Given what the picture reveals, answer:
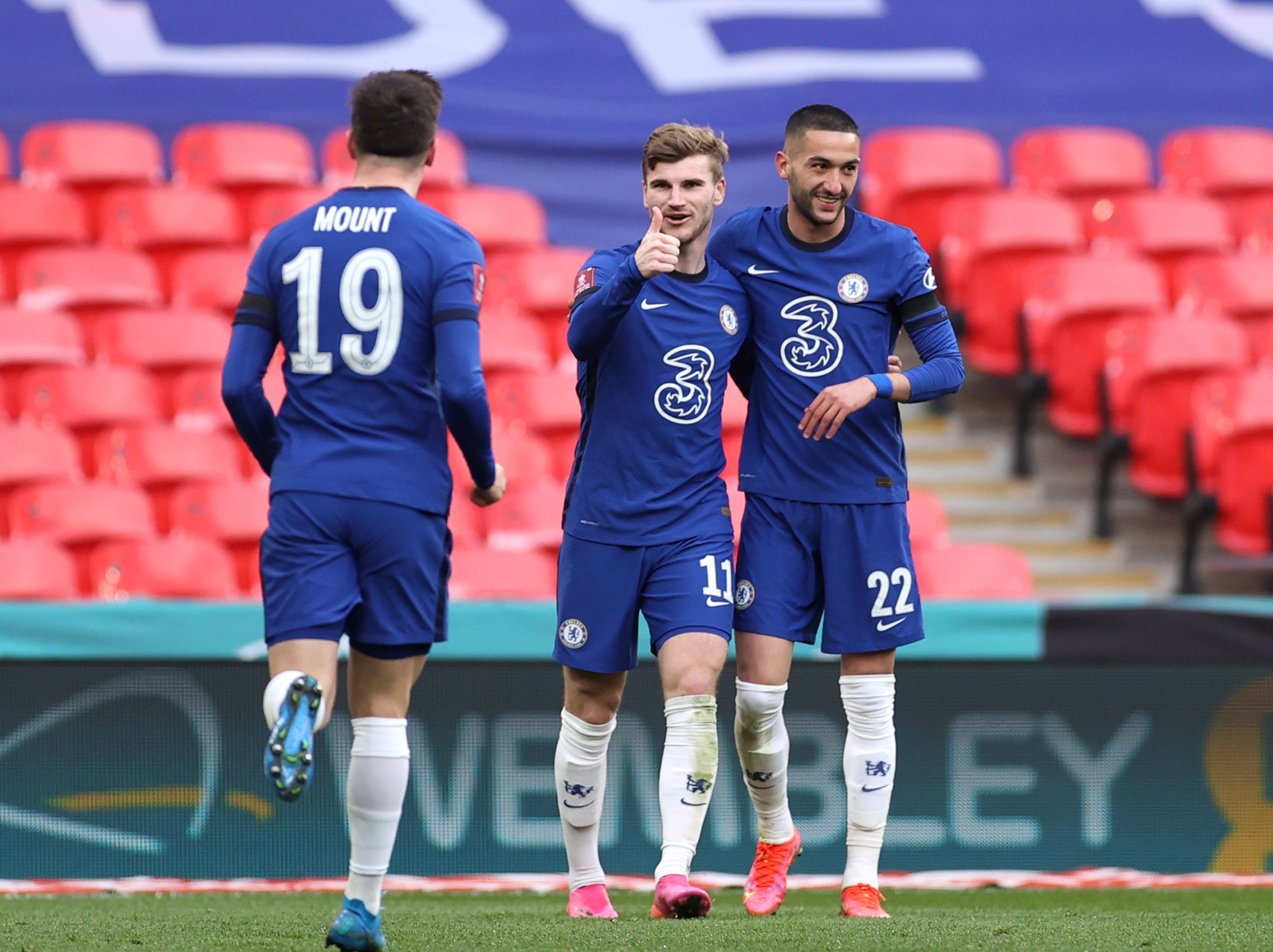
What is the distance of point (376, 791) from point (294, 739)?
0.99ft

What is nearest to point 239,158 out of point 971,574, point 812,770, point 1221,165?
point 971,574

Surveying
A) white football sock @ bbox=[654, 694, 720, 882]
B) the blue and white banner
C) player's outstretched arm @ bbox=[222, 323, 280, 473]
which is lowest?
white football sock @ bbox=[654, 694, 720, 882]

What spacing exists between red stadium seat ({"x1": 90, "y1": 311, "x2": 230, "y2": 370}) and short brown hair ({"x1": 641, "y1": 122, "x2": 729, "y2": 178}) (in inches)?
A: 183

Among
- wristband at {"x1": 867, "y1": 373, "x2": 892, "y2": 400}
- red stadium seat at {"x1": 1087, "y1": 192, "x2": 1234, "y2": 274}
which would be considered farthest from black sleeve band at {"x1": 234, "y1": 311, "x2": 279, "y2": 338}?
red stadium seat at {"x1": 1087, "y1": 192, "x2": 1234, "y2": 274}

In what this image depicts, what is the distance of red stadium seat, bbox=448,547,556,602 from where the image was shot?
6961 mm

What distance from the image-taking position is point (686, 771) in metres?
4.39

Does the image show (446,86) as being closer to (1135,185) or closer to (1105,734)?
(1135,185)

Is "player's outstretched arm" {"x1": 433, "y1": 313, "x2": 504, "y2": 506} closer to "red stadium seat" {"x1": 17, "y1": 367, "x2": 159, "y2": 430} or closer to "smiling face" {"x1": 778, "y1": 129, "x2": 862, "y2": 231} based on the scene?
"smiling face" {"x1": 778, "y1": 129, "x2": 862, "y2": 231}

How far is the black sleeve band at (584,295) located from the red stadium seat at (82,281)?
5.28m

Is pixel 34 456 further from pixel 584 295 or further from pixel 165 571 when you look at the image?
pixel 584 295

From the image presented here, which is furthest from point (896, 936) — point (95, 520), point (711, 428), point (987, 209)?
point (987, 209)

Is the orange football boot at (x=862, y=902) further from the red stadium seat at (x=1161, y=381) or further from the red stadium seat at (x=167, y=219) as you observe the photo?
the red stadium seat at (x=167, y=219)

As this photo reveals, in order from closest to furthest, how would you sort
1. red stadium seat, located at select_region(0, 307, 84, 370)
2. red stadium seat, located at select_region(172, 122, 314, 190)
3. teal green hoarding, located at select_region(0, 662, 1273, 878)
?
1. teal green hoarding, located at select_region(0, 662, 1273, 878)
2. red stadium seat, located at select_region(0, 307, 84, 370)
3. red stadium seat, located at select_region(172, 122, 314, 190)

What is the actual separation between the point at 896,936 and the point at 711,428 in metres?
1.35
